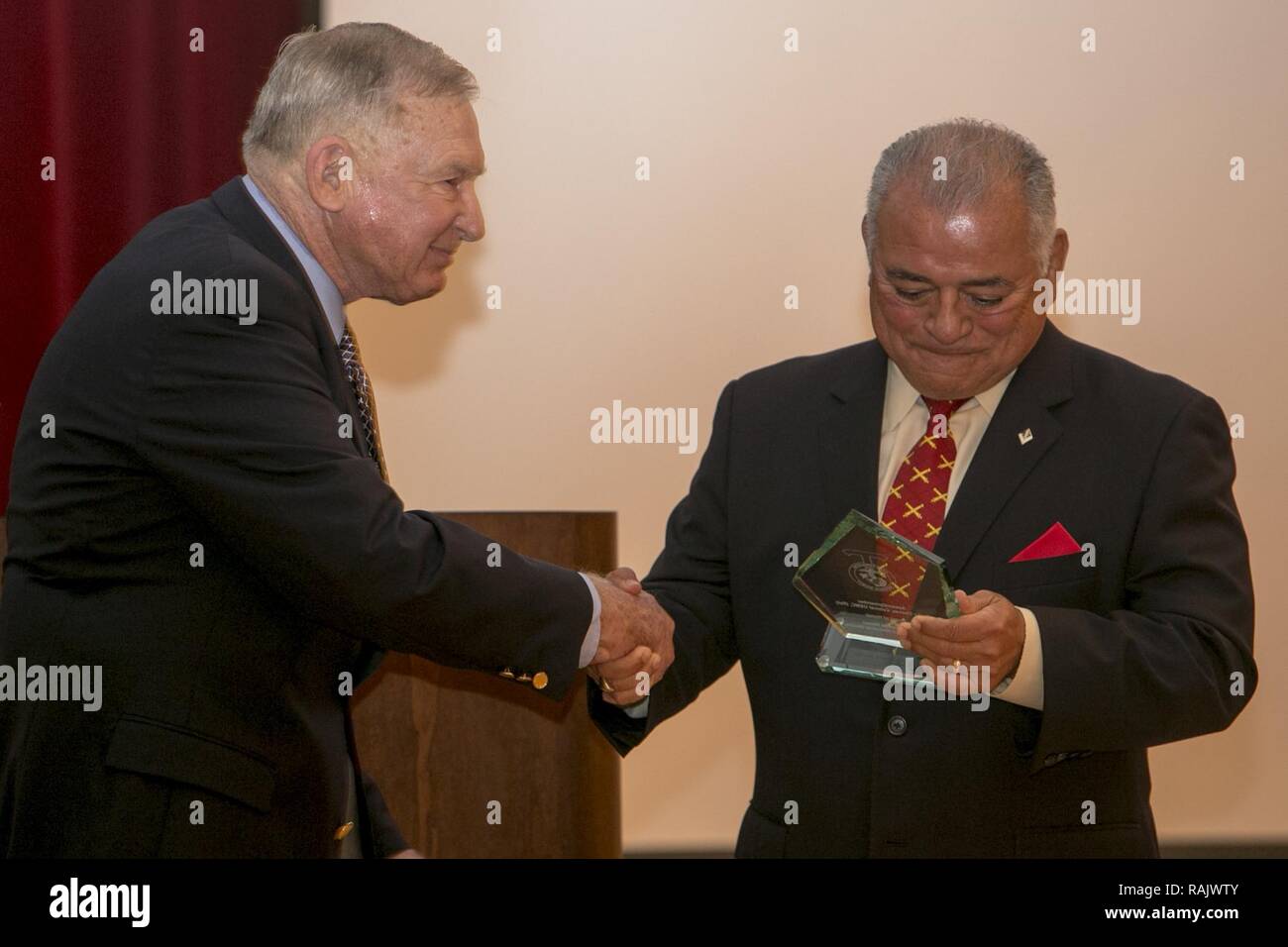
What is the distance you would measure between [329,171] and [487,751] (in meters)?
1.42

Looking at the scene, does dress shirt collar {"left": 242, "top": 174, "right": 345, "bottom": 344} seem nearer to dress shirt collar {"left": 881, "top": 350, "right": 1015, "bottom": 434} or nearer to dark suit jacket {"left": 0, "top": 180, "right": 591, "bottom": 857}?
dark suit jacket {"left": 0, "top": 180, "right": 591, "bottom": 857}

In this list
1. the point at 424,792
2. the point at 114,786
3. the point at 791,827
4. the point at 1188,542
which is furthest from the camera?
the point at 424,792

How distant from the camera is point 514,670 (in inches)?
81.0

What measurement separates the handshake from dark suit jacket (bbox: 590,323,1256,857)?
0.17 feet

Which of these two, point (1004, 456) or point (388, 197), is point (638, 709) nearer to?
point (1004, 456)

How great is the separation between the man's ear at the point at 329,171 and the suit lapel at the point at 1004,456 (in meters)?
1.08

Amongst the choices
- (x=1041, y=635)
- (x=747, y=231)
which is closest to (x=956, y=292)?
(x=1041, y=635)

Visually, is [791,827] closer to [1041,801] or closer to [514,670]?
[1041,801]

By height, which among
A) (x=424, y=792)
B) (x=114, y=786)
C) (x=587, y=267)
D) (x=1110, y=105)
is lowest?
(x=424, y=792)

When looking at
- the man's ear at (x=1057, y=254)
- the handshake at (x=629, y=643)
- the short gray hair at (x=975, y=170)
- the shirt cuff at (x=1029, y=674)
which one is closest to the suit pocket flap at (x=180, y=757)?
the handshake at (x=629, y=643)

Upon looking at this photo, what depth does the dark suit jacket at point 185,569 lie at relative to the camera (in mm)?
1807

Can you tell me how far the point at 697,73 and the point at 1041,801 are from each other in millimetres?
2887
